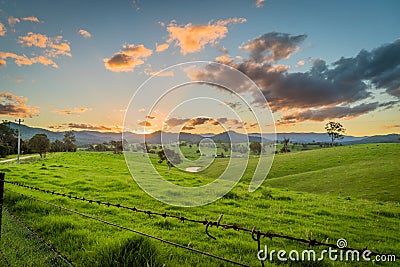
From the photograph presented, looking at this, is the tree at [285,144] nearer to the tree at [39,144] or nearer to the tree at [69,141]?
the tree at [39,144]

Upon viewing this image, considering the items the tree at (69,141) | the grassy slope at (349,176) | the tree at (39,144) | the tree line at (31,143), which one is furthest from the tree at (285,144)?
the tree at (69,141)

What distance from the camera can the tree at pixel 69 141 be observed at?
124 m

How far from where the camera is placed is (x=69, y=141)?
418ft

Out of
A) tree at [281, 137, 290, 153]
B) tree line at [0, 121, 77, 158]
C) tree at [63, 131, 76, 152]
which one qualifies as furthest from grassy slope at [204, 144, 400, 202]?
tree at [63, 131, 76, 152]

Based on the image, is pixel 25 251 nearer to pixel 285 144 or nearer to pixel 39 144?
pixel 39 144

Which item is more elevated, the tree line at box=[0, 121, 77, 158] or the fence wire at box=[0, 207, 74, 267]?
the tree line at box=[0, 121, 77, 158]

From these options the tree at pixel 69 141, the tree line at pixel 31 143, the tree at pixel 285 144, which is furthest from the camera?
the tree at pixel 69 141

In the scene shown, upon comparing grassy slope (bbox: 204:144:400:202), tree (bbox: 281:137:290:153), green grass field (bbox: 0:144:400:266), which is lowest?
grassy slope (bbox: 204:144:400:202)

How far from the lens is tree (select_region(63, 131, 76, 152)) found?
12369 cm

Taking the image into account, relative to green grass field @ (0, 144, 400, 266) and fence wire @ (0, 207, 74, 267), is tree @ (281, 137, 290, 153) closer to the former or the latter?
green grass field @ (0, 144, 400, 266)

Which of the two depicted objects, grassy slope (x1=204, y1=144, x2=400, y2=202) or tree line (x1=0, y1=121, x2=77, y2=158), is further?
tree line (x1=0, y1=121, x2=77, y2=158)

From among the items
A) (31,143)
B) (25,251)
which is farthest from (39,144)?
(25,251)

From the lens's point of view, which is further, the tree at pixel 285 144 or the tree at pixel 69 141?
the tree at pixel 69 141

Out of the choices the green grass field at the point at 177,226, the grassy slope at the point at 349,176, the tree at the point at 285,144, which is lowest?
the grassy slope at the point at 349,176
